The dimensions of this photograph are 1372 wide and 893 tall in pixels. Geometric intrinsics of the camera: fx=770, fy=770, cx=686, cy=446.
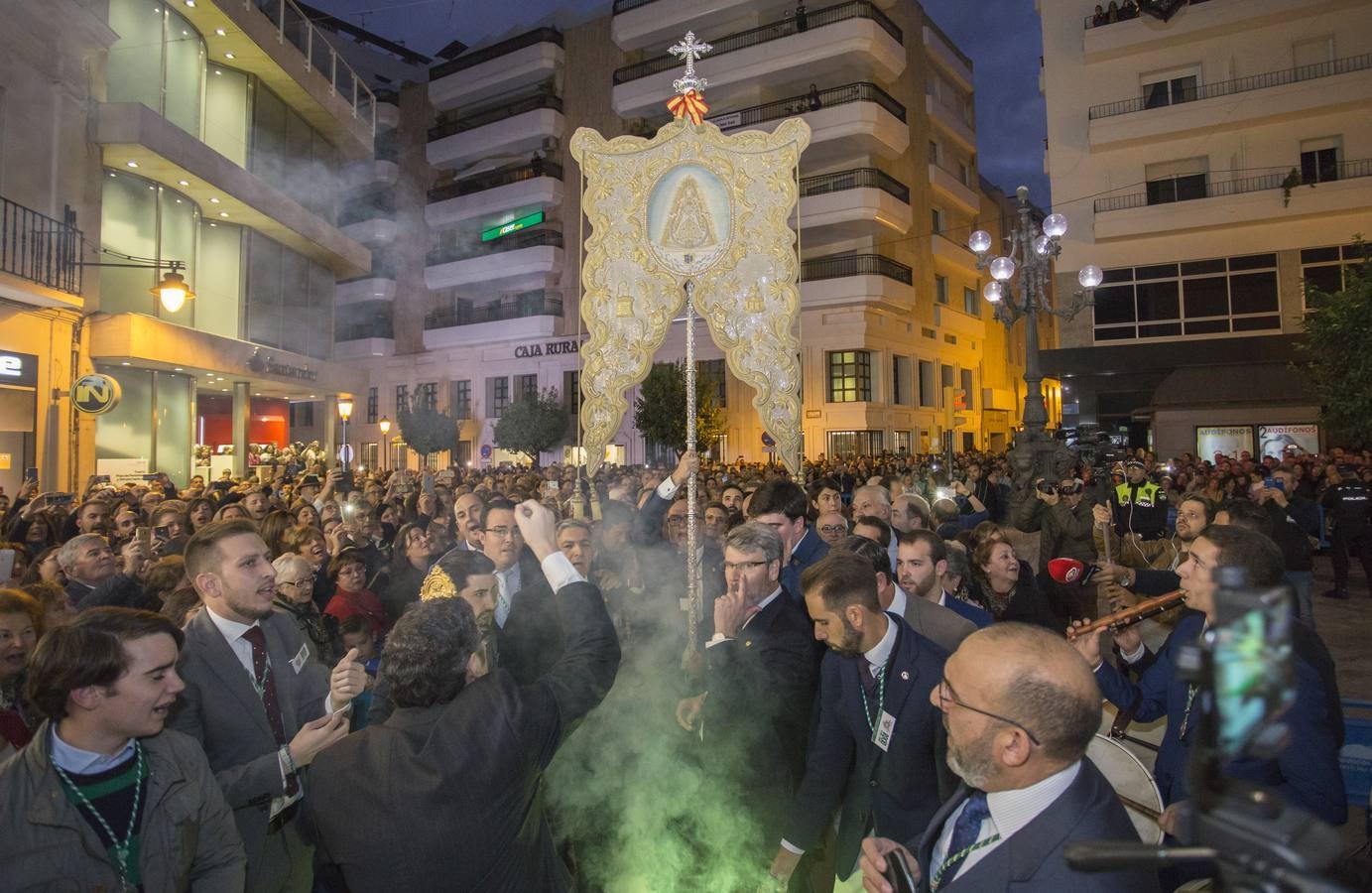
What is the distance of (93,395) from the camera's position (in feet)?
36.9

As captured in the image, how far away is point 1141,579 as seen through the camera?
4.73m

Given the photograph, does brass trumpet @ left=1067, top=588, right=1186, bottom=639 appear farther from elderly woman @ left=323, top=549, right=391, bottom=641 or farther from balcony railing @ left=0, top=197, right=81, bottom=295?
balcony railing @ left=0, top=197, right=81, bottom=295

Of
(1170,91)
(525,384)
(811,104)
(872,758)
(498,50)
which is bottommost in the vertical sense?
(872,758)

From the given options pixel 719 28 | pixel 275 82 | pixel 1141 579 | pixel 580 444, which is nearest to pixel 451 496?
pixel 580 444

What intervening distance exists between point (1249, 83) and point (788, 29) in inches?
541

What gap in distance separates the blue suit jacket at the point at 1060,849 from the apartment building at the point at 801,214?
878 inches

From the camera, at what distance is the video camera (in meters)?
0.79

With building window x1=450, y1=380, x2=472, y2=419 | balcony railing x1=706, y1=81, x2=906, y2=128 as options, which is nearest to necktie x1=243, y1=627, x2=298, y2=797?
balcony railing x1=706, y1=81, x2=906, y2=128

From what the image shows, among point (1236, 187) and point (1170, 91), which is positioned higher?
point (1170, 91)

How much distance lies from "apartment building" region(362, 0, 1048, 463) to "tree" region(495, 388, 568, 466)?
2173 millimetres

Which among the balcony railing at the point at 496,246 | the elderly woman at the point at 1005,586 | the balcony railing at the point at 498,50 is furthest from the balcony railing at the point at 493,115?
the elderly woman at the point at 1005,586

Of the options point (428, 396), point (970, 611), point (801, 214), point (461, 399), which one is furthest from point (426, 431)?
point (970, 611)

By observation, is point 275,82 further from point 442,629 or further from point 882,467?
point 442,629

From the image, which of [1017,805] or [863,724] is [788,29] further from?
[1017,805]
